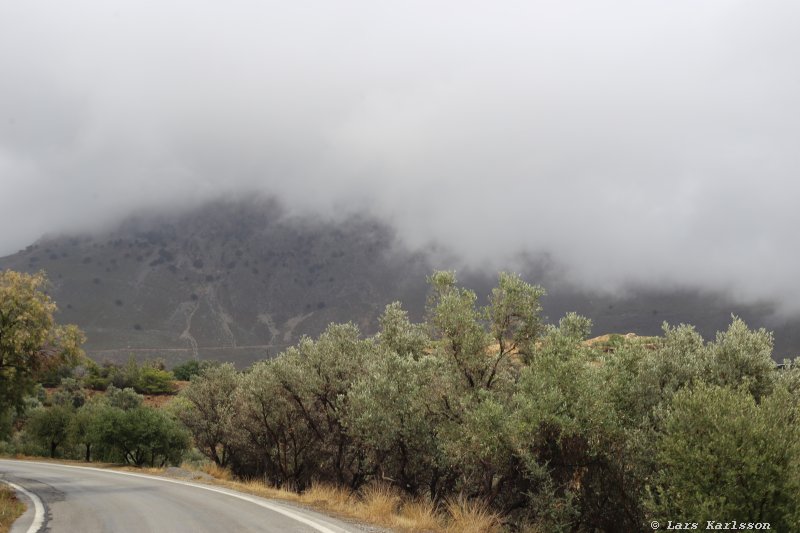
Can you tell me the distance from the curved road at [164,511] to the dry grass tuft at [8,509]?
321 millimetres

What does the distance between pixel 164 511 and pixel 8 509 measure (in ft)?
Answer: 15.3

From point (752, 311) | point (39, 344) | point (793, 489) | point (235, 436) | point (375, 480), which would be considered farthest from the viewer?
point (752, 311)

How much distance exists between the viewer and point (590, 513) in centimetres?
1753

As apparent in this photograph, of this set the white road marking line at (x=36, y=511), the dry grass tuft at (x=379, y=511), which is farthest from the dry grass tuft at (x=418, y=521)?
the white road marking line at (x=36, y=511)

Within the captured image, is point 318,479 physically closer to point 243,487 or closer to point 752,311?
point 243,487

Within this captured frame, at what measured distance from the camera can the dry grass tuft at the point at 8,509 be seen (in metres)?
14.5

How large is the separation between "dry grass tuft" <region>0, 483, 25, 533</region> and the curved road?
321 mm

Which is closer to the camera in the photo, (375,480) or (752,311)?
(375,480)

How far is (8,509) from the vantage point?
647 inches

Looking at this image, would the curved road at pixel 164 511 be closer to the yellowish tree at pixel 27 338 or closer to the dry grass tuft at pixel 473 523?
the dry grass tuft at pixel 473 523

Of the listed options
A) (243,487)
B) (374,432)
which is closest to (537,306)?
(374,432)

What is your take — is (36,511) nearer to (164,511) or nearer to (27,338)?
(164,511)

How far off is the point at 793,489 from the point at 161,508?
58.8 ft

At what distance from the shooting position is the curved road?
44.6 feet
